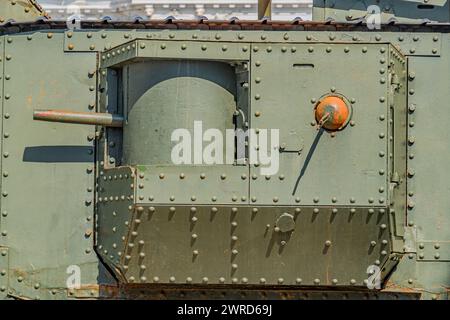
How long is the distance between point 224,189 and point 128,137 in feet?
3.22

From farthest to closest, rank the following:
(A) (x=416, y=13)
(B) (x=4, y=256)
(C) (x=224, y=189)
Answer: (A) (x=416, y=13) → (B) (x=4, y=256) → (C) (x=224, y=189)

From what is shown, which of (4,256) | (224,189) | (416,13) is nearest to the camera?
(224,189)

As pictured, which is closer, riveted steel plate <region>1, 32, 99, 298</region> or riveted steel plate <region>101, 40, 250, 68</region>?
riveted steel plate <region>101, 40, 250, 68</region>

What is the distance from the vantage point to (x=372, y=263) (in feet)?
36.8

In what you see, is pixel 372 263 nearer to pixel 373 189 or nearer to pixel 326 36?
pixel 373 189

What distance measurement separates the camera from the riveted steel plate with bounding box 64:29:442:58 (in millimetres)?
11297

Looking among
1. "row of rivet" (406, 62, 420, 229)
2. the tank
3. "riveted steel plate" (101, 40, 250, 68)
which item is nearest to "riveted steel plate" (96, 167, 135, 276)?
the tank

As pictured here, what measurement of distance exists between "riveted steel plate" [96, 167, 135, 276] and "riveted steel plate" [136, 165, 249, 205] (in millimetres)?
158

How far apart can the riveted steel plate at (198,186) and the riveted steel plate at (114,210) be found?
0.16 m

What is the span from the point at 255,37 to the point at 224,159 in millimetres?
1060

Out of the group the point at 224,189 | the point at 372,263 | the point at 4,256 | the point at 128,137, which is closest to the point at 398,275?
the point at 372,263

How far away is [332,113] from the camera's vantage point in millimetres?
11008

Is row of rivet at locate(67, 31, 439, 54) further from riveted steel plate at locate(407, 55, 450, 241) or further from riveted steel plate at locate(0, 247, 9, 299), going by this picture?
riveted steel plate at locate(0, 247, 9, 299)

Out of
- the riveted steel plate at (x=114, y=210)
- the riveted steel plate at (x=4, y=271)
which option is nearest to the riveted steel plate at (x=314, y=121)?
the riveted steel plate at (x=114, y=210)
